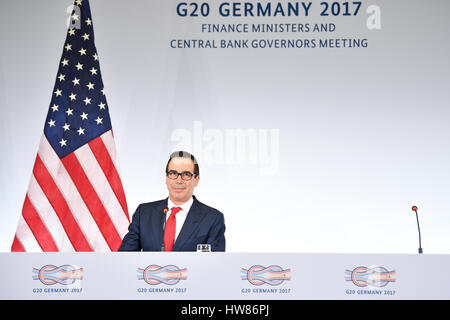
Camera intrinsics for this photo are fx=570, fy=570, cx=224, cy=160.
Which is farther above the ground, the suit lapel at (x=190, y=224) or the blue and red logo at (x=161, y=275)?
the suit lapel at (x=190, y=224)

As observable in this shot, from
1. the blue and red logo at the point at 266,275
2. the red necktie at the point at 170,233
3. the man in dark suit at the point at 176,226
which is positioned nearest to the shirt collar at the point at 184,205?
the man in dark suit at the point at 176,226

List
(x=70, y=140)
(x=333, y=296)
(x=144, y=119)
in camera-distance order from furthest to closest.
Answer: (x=144, y=119)
(x=70, y=140)
(x=333, y=296)

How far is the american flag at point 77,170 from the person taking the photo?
5.48 m

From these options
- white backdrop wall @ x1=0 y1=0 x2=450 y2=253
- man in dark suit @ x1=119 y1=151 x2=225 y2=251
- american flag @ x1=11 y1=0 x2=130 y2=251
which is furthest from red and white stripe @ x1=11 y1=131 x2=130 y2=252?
man in dark suit @ x1=119 y1=151 x2=225 y2=251

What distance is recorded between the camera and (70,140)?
219 inches

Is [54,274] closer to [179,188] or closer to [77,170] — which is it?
[179,188]

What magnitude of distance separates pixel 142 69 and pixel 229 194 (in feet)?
5.24

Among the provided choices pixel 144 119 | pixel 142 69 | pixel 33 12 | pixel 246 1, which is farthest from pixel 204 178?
pixel 33 12

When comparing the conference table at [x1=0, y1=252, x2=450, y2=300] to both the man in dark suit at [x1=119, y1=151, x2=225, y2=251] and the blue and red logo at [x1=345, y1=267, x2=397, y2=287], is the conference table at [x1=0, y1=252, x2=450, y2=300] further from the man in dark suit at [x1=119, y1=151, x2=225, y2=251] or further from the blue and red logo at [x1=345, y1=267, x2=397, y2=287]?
the man in dark suit at [x1=119, y1=151, x2=225, y2=251]

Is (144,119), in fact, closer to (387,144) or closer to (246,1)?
(246,1)

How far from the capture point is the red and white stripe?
5477 millimetres

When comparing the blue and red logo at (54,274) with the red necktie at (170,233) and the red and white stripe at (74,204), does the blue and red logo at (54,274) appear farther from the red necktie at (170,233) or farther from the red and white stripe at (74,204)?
the red and white stripe at (74,204)

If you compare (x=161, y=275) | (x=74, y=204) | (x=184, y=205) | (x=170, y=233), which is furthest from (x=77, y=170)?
(x=161, y=275)

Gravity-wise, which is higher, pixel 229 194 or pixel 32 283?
pixel 229 194
